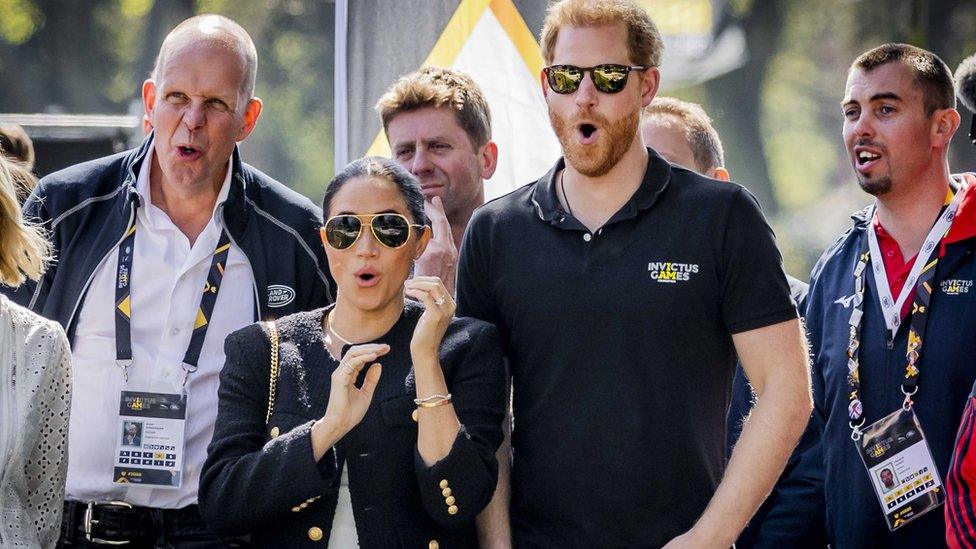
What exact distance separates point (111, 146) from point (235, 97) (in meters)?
2.07

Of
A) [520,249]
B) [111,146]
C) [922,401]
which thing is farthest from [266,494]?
[111,146]

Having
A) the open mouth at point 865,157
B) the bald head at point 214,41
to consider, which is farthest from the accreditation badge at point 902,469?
the bald head at point 214,41

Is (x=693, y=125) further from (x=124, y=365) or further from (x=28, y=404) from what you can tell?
(x=28, y=404)

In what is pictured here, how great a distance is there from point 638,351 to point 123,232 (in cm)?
140

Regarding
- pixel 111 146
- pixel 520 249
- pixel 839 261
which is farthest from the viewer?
pixel 111 146

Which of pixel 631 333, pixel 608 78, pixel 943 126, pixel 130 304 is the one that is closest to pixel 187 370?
pixel 130 304

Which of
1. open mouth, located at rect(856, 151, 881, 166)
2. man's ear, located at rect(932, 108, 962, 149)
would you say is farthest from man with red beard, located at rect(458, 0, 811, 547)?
man's ear, located at rect(932, 108, 962, 149)

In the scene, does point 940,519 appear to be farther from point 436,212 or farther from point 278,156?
point 278,156

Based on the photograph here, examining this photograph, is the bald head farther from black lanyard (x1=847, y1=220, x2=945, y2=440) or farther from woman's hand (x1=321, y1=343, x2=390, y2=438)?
black lanyard (x1=847, y1=220, x2=945, y2=440)

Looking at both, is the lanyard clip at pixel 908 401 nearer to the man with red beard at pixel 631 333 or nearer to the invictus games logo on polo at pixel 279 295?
the man with red beard at pixel 631 333

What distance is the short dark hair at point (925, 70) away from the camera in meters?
3.95

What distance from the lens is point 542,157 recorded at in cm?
484

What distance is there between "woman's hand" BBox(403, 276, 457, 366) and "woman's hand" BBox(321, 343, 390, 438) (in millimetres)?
78

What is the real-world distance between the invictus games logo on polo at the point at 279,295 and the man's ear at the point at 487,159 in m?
0.91
